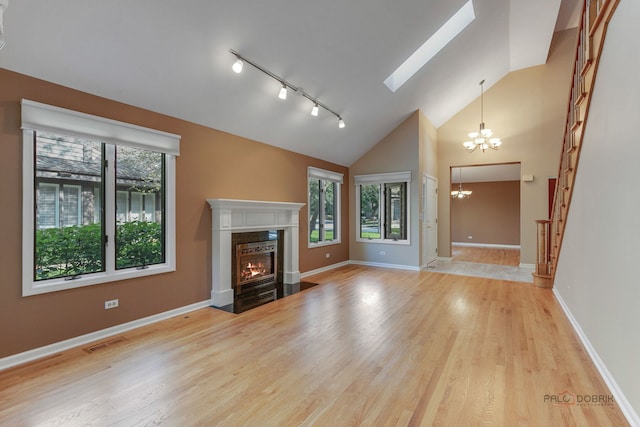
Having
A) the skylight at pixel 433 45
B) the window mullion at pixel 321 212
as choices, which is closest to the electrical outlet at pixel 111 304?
the window mullion at pixel 321 212

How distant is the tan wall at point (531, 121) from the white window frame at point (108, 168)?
6.99 m

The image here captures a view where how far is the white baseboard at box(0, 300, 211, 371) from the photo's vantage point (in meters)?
2.58

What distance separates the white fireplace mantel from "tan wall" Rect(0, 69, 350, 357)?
12 cm

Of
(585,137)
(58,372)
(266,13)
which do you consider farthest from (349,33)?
(58,372)

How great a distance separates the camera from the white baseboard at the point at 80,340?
2.58 m

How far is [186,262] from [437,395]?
3239 millimetres

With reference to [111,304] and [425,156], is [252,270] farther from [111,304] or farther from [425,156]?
[425,156]

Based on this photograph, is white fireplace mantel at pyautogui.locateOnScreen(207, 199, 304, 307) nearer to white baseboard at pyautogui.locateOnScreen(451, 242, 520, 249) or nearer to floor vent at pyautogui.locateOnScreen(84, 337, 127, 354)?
floor vent at pyautogui.locateOnScreen(84, 337, 127, 354)

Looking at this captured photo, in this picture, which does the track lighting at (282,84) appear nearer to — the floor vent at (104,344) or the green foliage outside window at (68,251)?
the green foliage outside window at (68,251)

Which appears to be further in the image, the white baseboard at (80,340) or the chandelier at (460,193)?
the chandelier at (460,193)

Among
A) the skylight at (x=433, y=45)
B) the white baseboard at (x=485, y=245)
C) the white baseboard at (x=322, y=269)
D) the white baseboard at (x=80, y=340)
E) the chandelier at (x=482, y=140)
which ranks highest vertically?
the skylight at (x=433, y=45)

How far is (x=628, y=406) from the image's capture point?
6.15 ft

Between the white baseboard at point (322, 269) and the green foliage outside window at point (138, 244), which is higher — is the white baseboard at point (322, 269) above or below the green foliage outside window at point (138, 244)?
below

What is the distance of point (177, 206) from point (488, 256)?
833 centimetres
